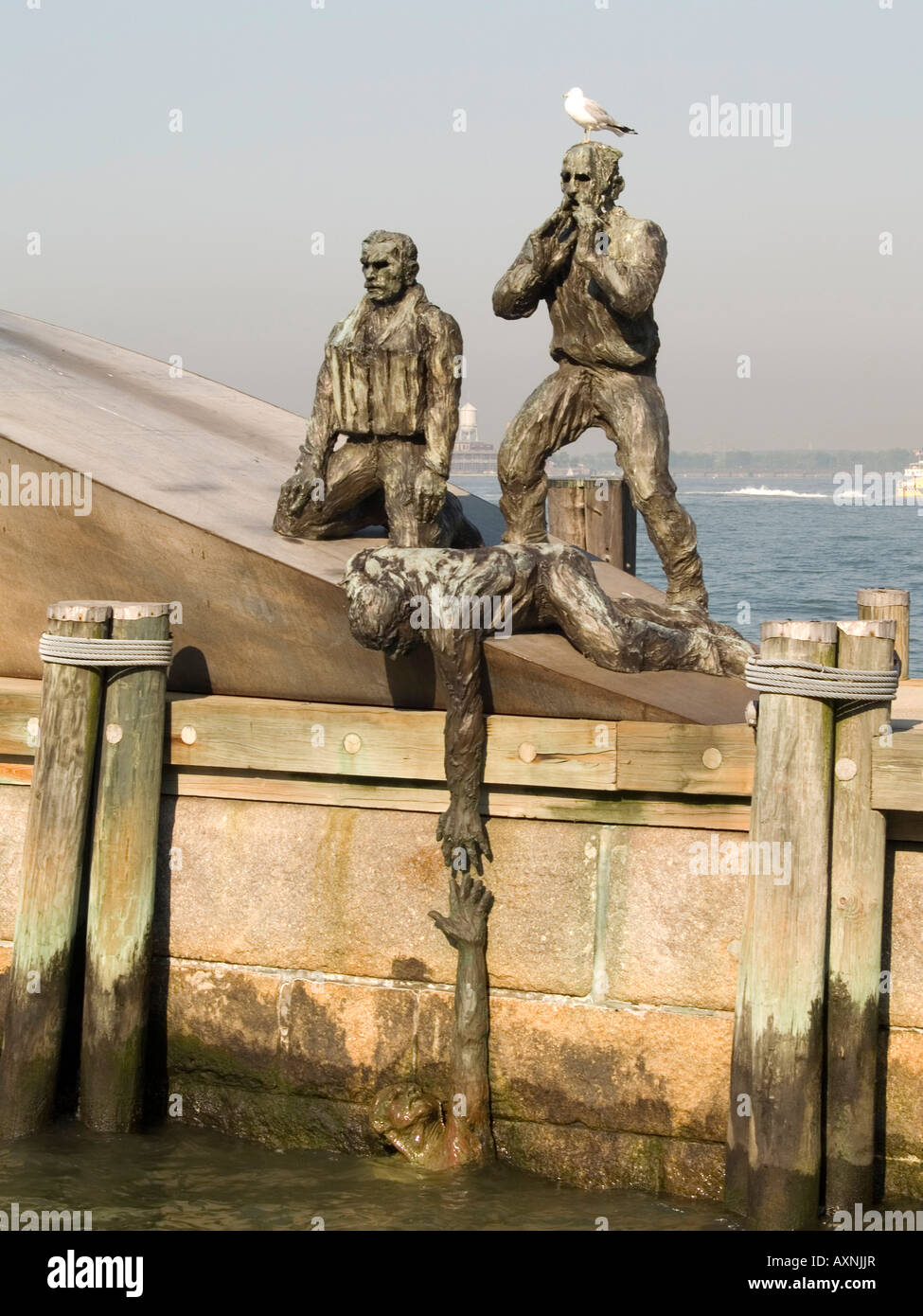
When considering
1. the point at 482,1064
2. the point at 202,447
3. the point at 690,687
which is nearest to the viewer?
the point at 482,1064

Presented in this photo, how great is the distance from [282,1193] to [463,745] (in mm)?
1919

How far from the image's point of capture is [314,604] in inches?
271

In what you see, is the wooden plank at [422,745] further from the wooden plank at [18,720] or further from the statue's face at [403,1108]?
the statue's face at [403,1108]

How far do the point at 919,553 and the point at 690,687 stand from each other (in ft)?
111

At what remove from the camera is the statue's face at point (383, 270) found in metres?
7.36

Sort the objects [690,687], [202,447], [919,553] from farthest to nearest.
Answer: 1. [919,553]
2. [202,447]
3. [690,687]

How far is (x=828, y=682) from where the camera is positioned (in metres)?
5.79

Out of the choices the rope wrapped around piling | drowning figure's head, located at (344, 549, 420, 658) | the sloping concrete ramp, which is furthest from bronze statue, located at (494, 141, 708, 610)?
the rope wrapped around piling

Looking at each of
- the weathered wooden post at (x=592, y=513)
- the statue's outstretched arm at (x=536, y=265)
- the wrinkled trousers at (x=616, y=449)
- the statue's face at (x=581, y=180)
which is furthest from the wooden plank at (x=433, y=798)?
the weathered wooden post at (x=592, y=513)

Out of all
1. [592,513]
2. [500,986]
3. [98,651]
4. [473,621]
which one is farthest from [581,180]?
[592,513]

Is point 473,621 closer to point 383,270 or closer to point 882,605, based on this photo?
point 383,270

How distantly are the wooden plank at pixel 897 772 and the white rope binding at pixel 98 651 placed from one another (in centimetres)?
290
